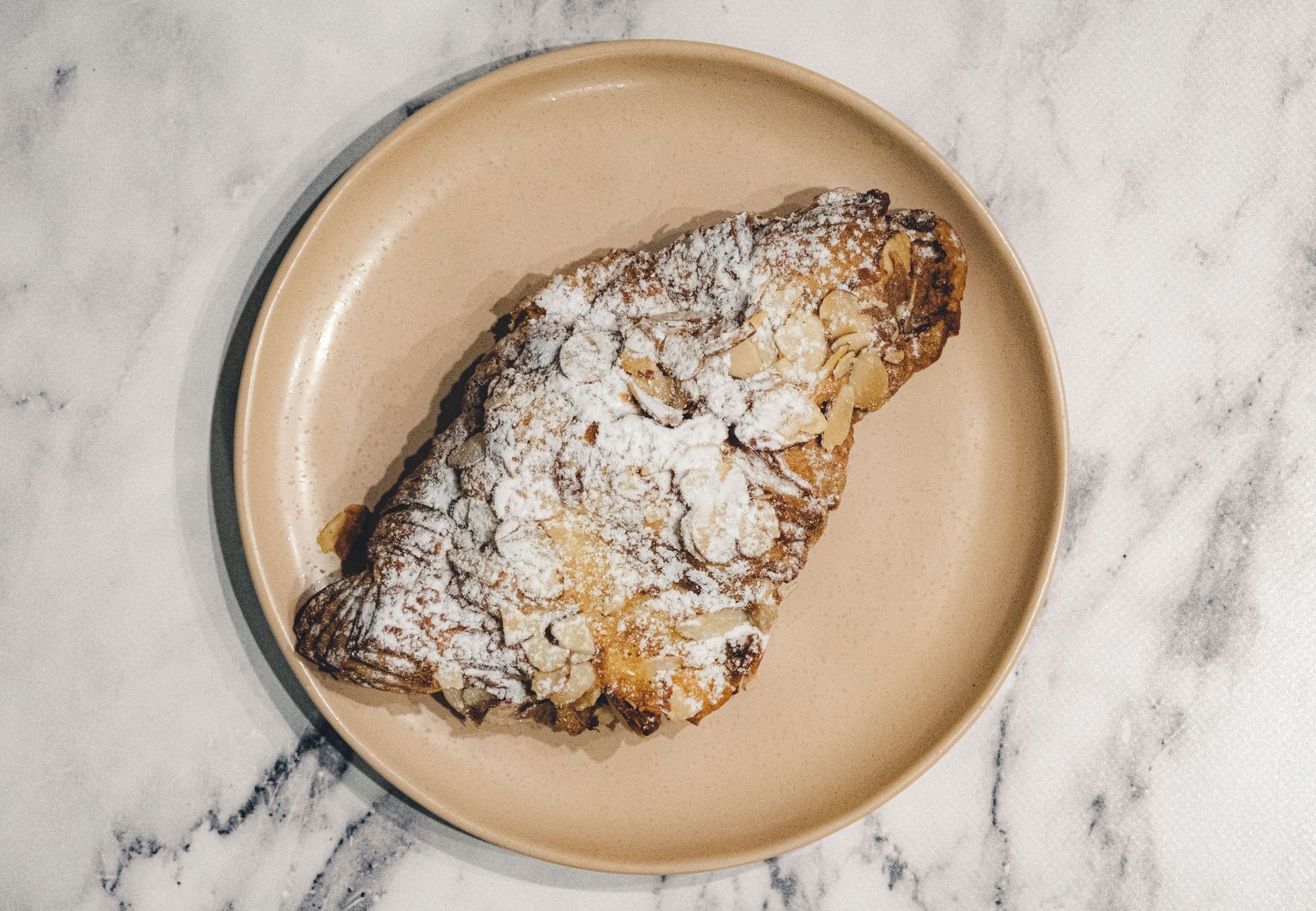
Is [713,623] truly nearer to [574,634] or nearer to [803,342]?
[574,634]

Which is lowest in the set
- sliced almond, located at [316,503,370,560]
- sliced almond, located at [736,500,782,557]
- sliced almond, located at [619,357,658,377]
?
sliced almond, located at [736,500,782,557]

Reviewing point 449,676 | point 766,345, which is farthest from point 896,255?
point 449,676

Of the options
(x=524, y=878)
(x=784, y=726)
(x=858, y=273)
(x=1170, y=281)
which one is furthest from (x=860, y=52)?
(x=524, y=878)

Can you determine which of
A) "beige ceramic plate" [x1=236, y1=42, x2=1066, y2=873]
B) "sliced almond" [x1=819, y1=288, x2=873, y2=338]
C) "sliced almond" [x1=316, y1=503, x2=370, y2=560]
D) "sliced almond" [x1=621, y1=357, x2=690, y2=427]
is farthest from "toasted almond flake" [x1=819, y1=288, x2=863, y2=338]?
"sliced almond" [x1=316, y1=503, x2=370, y2=560]

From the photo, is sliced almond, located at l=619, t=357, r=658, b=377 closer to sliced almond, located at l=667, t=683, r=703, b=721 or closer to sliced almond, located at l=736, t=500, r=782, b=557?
sliced almond, located at l=736, t=500, r=782, b=557

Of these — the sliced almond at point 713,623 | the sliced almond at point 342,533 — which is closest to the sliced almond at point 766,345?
the sliced almond at point 713,623

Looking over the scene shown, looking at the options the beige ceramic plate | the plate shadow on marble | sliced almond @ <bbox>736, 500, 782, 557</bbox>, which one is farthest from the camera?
the plate shadow on marble
